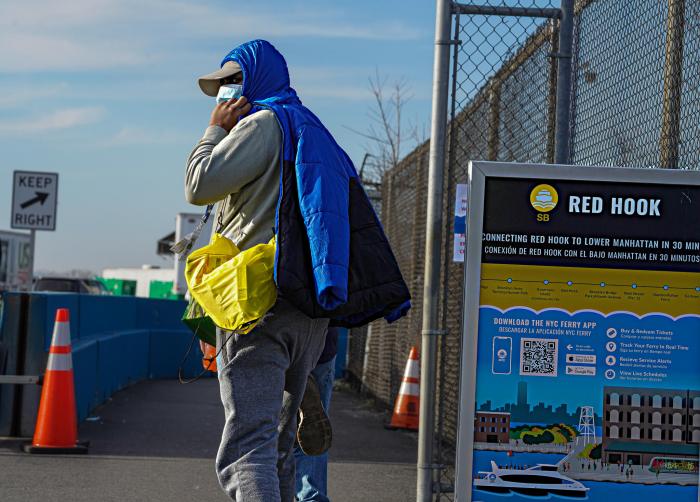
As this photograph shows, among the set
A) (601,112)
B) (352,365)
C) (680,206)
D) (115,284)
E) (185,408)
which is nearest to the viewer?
(680,206)

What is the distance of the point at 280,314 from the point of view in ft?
13.4

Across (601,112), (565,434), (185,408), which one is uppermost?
(601,112)

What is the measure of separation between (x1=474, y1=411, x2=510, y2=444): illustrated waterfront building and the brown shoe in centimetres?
58

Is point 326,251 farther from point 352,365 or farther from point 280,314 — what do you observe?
point 352,365

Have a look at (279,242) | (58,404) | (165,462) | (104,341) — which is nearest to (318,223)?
(279,242)

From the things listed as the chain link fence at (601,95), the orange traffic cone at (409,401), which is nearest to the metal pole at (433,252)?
the chain link fence at (601,95)

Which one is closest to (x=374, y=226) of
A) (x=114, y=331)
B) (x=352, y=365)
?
(x=114, y=331)

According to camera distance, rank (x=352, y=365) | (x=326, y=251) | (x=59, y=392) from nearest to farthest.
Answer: (x=326, y=251), (x=59, y=392), (x=352, y=365)

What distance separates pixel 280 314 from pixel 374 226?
0.50 metres

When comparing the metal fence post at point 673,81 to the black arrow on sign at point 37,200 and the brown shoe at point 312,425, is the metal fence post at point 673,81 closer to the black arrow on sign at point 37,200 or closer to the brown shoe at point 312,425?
the brown shoe at point 312,425

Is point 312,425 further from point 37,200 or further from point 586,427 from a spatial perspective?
point 37,200

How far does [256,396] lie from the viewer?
13.0 feet

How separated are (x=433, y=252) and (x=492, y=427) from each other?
116 centimetres

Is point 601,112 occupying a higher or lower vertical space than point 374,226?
higher
